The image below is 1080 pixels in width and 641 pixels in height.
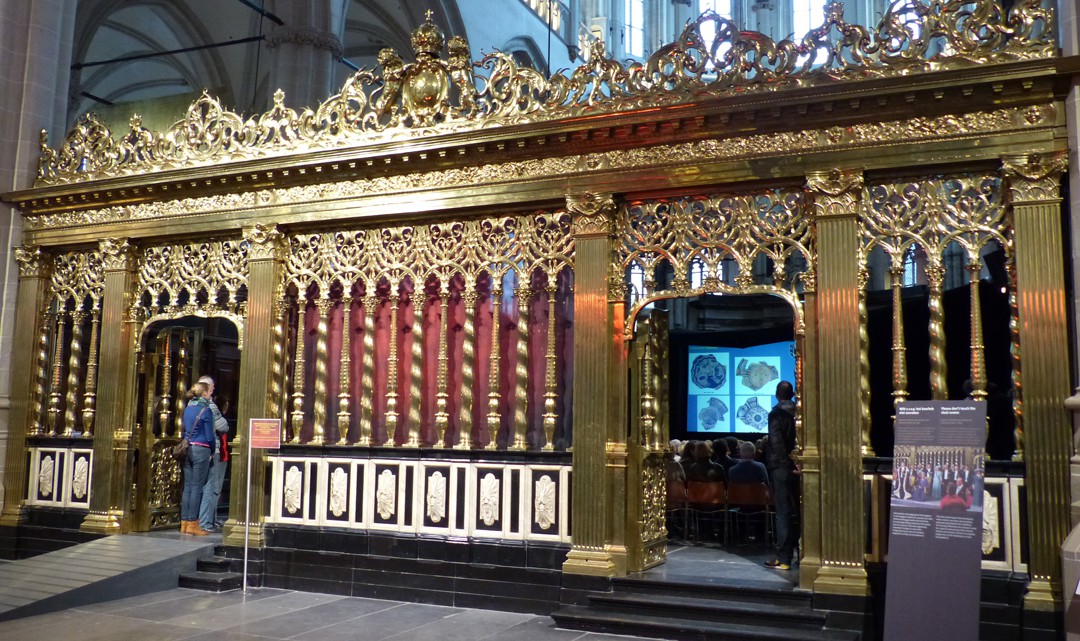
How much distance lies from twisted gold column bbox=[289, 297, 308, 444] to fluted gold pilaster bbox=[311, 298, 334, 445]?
5.8 inches

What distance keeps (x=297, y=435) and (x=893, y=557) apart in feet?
18.4

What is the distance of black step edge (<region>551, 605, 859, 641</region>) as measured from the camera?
5973 mm

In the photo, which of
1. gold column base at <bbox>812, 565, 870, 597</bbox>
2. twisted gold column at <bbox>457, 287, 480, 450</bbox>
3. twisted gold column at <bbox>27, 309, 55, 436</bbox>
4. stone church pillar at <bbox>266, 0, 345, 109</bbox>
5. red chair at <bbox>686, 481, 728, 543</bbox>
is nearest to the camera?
gold column base at <bbox>812, 565, 870, 597</bbox>

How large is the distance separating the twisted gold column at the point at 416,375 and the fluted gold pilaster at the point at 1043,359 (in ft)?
16.2

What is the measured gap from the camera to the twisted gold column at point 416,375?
26.7 ft

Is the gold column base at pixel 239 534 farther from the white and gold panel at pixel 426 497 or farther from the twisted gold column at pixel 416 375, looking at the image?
the twisted gold column at pixel 416 375

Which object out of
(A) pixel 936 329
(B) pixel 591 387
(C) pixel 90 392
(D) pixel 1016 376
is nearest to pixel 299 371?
(C) pixel 90 392

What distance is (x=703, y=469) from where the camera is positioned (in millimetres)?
9383

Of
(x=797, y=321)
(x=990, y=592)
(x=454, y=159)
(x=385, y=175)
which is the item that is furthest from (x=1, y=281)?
(x=990, y=592)

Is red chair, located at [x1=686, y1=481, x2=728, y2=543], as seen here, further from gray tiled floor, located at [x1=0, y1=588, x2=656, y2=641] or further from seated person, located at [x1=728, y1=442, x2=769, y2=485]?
gray tiled floor, located at [x1=0, y1=588, x2=656, y2=641]

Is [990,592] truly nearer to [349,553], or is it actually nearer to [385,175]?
[349,553]

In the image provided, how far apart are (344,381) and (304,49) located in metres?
8.21

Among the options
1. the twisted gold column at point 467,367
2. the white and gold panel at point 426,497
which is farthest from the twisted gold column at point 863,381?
the twisted gold column at point 467,367

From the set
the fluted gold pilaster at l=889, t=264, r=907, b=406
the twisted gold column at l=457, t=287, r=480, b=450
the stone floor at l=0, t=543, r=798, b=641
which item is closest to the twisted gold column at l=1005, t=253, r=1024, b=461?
the fluted gold pilaster at l=889, t=264, r=907, b=406
